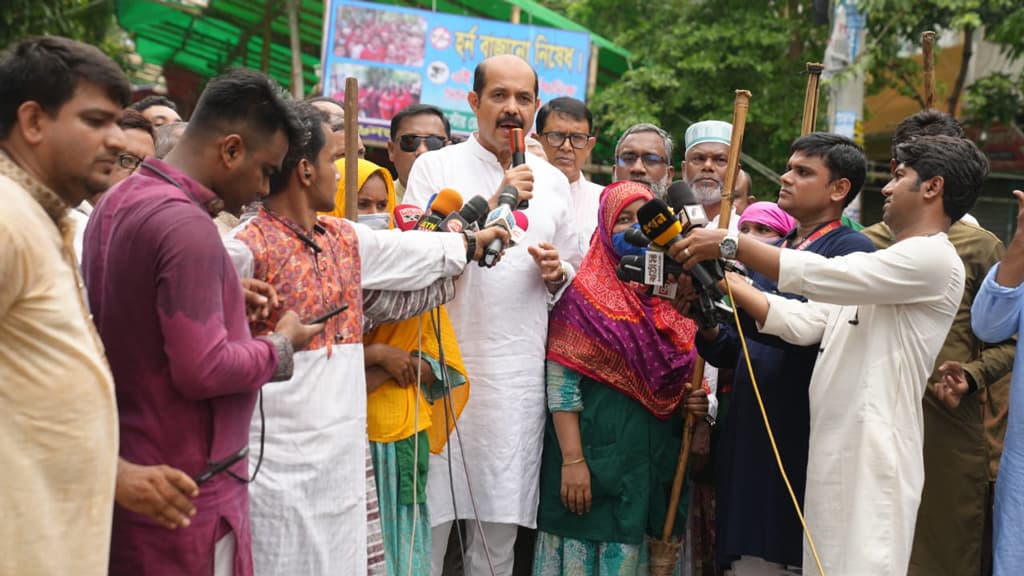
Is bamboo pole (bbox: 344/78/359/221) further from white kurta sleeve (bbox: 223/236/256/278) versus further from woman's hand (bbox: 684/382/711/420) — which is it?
woman's hand (bbox: 684/382/711/420)

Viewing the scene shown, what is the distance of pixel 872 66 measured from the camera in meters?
11.7

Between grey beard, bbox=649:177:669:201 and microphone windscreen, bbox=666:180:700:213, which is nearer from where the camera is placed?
microphone windscreen, bbox=666:180:700:213

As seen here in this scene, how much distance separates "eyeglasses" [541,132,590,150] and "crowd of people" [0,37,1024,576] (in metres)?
0.06

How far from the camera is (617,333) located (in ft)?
13.9

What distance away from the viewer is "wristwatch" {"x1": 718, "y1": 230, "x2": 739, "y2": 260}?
348 cm

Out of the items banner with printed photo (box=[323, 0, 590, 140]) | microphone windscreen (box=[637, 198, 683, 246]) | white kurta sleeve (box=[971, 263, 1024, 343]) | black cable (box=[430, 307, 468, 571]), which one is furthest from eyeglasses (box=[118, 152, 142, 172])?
banner with printed photo (box=[323, 0, 590, 140])

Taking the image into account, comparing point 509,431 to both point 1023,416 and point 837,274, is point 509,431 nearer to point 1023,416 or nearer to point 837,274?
point 837,274

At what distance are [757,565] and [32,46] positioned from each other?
3.18 metres

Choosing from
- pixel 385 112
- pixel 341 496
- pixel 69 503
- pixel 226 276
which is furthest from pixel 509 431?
→ pixel 385 112

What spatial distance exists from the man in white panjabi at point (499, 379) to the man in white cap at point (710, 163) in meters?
1.43

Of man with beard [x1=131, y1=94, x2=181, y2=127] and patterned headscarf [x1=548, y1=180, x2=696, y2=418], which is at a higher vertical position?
man with beard [x1=131, y1=94, x2=181, y2=127]

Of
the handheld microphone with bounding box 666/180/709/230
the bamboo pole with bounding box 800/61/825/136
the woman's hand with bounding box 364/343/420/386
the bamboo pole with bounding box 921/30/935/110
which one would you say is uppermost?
the bamboo pole with bounding box 921/30/935/110

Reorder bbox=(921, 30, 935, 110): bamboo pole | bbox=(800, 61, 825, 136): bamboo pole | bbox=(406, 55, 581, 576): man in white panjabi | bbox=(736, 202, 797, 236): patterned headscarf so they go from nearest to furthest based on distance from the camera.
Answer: bbox=(406, 55, 581, 576): man in white panjabi < bbox=(800, 61, 825, 136): bamboo pole < bbox=(736, 202, 797, 236): patterned headscarf < bbox=(921, 30, 935, 110): bamboo pole

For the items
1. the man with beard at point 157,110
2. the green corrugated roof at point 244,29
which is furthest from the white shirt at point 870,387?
the green corrugated roof at point 244,29
